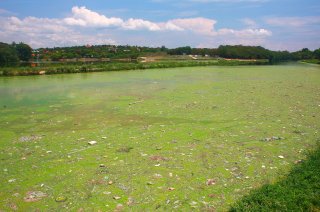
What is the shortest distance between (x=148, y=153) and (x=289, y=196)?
3756 mm

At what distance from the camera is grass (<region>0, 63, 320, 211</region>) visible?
5324mm

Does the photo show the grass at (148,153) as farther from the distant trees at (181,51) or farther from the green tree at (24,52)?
the distant trees at (181,51)

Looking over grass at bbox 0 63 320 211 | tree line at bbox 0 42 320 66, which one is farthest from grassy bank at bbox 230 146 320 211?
tree line at bbox 0 42 320 66

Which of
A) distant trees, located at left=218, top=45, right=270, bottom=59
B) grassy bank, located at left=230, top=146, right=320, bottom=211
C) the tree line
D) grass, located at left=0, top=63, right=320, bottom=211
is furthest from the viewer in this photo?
distant trees, located at left=218, top=45, right=270, bottom=59

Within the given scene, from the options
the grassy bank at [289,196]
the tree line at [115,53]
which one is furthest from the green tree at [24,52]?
the grassy bank at [289,196]

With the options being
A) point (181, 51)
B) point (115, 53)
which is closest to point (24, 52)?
point (115, 53)

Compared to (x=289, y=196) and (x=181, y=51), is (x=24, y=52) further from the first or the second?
(x=289, y=196)

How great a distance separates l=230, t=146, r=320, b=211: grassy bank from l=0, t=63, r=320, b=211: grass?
404mm

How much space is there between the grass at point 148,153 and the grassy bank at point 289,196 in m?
0.40

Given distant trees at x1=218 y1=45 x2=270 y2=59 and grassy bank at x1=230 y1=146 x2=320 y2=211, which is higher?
distant trees at x1=218 y1=45 x2=270 y2=59

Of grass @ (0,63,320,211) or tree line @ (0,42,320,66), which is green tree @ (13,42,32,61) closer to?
tree line @ (0,42,320,66)

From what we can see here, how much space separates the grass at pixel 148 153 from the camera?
5.32 m

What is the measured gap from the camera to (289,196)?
4633 millimetres

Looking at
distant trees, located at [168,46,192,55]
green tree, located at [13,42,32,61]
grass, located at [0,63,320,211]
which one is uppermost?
distant trees, located at [168,46,192,55]
